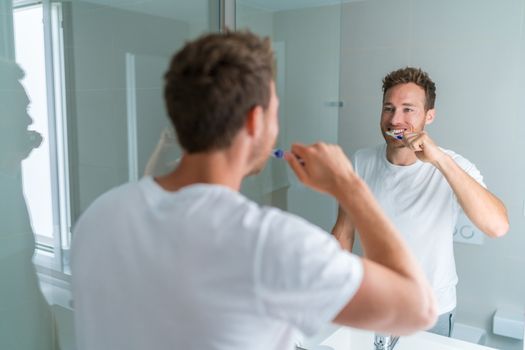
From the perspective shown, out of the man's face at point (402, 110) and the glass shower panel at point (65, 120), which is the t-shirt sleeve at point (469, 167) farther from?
the glass shower panel at point (65, 120)

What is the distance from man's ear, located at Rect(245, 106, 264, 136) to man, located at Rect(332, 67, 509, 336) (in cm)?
58

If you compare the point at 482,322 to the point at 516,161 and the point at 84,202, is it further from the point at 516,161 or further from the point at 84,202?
the point at 84,202

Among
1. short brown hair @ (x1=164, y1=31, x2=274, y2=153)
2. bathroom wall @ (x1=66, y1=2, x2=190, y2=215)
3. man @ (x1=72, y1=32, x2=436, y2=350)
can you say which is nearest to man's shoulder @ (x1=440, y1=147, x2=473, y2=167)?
man @ (x1=72, y1=32, x2=436, y2=350)

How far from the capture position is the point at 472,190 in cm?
121

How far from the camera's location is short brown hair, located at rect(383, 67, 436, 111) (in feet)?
4.09

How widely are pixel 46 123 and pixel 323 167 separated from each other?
1012 millimetres

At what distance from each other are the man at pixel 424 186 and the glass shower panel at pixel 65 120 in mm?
615

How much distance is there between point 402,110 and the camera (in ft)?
4.26

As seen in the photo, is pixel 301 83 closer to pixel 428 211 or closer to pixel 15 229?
pixel 428 211

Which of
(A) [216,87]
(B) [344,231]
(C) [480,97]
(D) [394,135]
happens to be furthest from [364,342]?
(A) [216,87]

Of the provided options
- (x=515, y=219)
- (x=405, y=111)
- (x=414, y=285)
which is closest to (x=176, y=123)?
(x=414, y=285)

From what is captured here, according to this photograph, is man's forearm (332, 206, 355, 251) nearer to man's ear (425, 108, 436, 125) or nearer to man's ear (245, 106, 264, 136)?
man's ear (425, 108, 436, 125)

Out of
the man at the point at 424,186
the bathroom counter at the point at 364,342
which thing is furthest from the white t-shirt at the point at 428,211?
the bathroom counter at the point at 364,342

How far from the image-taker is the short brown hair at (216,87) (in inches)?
26.4
